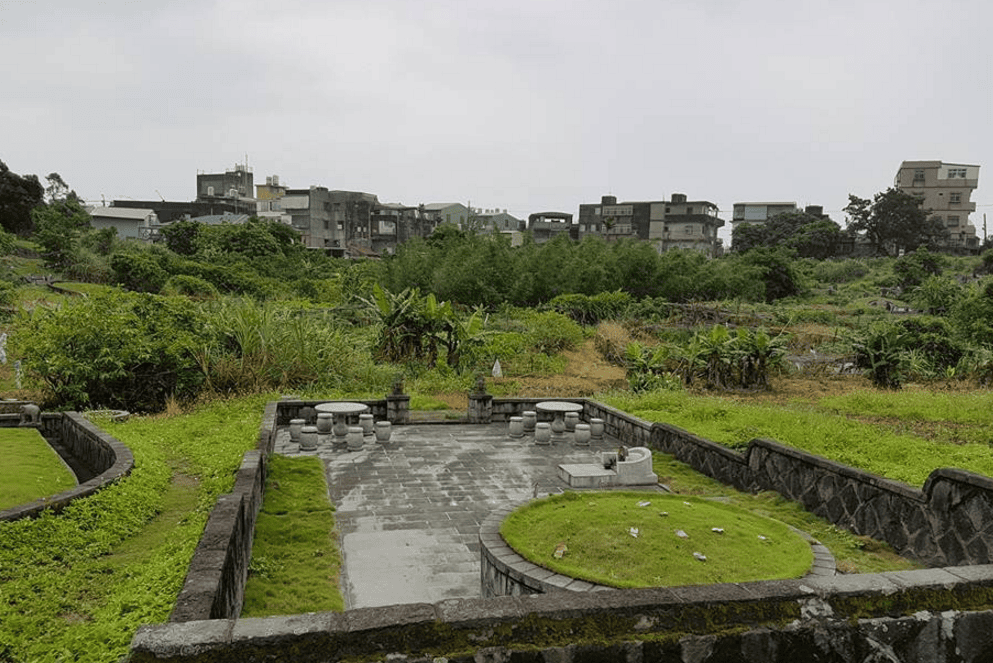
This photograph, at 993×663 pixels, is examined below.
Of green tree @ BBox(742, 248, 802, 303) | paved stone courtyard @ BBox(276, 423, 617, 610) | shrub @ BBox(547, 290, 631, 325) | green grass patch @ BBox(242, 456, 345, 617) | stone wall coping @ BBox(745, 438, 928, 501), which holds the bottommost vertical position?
paved stone courtyard @ BBox(276, 423, 617, 610)

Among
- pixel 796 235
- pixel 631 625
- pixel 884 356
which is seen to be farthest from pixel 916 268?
pixel 631 625

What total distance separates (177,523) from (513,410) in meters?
8.72

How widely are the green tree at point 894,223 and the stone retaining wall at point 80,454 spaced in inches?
2678

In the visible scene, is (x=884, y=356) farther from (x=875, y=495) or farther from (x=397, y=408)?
(x=397, y=408)

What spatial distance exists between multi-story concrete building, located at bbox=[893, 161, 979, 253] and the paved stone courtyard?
7831 cm

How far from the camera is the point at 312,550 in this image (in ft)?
23.2

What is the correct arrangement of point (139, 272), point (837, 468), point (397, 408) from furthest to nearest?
point (139, 272) → point (397, 408) → point (837, 468)

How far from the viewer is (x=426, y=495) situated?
9234 millimetres

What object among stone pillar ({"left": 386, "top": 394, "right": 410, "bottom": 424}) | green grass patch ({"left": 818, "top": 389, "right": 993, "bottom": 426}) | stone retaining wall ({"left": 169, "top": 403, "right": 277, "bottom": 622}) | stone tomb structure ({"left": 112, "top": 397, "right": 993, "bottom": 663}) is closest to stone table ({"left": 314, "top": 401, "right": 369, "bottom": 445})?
stone pillar ({"left": 386, "top": 394, "right": 410, "bottom": 424})

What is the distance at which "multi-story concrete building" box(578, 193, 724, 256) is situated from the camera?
2827 inches

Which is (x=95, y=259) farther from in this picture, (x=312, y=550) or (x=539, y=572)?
(x=539, y=572)

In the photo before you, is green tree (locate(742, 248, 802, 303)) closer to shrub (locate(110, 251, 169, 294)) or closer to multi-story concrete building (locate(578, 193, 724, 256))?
multi-story concrete building (locate(578, 193, 724, 256))

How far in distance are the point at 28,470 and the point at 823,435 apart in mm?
11057

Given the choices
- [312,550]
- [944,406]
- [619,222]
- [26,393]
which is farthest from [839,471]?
[619,222]
